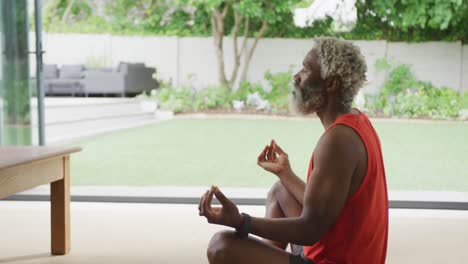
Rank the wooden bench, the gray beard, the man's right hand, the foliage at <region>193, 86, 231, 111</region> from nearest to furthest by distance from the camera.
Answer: the gray beard
the man's right hand
the wooden bench
the foliage at <region>193, 86, 231, 111</region>

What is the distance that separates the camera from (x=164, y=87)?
10.1 meters

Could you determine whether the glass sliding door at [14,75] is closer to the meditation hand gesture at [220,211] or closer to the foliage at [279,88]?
the meditation hand gesture at [220,211]

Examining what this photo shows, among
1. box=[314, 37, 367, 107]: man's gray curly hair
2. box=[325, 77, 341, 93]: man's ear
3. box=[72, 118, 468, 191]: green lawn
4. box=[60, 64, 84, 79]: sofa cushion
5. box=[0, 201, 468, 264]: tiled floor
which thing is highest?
box=[314, 37, 367, 107]: man's gray curly hair

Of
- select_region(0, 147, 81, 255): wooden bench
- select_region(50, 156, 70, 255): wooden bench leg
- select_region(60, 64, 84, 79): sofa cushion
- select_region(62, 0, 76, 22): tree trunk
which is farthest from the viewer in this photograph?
select_region(62, 0, 76, 22): tree trunk

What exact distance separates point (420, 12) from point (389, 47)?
86cm

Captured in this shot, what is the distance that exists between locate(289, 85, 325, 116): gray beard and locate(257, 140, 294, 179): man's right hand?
223 mm

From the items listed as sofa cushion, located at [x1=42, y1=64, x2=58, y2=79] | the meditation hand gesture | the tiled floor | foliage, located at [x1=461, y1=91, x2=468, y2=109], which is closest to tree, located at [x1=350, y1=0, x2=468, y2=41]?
foliage, located at [x1=461, y1=91, x2=468, y2=109]

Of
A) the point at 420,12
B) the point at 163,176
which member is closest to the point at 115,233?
the point at 163,176

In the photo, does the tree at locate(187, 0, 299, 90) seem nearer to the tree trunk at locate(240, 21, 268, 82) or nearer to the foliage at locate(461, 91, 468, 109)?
the tree trunk at locate(240, 21, 268, 82)

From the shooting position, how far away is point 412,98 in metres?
8.21

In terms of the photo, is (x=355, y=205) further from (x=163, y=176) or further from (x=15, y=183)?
(x=163, y=176)

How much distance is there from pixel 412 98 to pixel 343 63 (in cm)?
702

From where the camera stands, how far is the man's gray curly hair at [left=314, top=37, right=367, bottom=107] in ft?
4.89

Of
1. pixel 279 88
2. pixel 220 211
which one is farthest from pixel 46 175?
pixel 279 88
